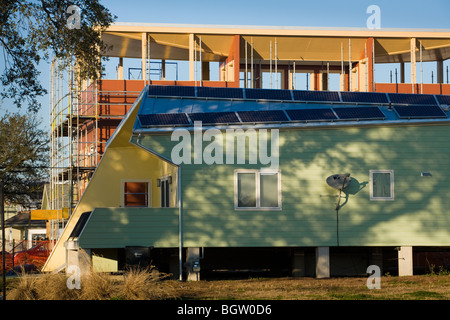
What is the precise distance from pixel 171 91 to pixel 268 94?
318 cm

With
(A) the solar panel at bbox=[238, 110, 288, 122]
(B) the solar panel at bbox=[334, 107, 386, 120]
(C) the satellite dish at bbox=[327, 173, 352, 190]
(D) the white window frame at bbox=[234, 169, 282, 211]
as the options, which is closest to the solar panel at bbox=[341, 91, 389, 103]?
(B) the solar panel at bbox=[334, 107, 386, 120]

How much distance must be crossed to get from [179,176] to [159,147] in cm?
102

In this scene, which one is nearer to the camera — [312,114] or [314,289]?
[314,289]

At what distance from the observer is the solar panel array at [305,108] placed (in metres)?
21.5

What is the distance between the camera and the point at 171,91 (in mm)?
23734

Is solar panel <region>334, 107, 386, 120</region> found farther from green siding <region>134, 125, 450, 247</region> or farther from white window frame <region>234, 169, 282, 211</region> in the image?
white window frame <region>234, 169, 282, 211</region>

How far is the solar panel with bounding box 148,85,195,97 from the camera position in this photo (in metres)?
23.4

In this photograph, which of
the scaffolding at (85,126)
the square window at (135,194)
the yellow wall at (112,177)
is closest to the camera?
the yellow wall at (112,177)

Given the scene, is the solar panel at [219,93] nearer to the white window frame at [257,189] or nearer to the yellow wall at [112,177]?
the white window frame at [257,189]

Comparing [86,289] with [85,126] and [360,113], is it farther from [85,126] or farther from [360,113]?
[85,126]

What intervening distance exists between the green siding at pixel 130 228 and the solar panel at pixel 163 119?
8.24 ft

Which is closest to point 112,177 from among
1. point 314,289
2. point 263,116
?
point 263,116

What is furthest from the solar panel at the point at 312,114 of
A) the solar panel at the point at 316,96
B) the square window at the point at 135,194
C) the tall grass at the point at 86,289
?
the tall grass at the point at 86,289

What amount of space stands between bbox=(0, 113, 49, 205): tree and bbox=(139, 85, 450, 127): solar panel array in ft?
77.1
